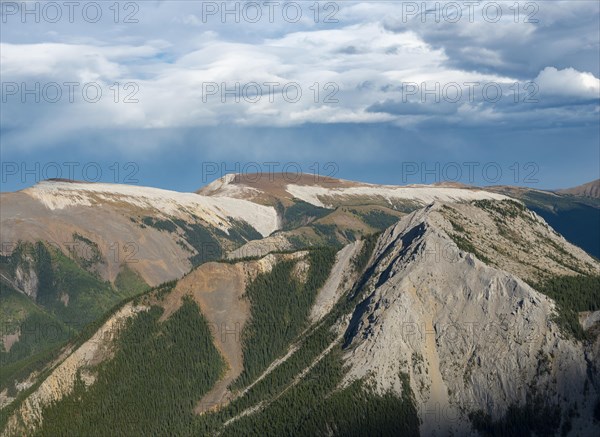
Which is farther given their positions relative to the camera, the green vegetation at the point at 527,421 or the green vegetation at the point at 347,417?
the green vegetation at the point at 347,417

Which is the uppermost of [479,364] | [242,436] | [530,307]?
[530,307]

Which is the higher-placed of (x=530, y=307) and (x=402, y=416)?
(x=530, y=307)

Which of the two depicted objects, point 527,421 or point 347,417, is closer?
point 527,421

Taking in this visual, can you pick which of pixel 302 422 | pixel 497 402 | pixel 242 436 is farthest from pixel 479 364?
pixel 242 436

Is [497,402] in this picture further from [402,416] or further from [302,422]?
[302,422]

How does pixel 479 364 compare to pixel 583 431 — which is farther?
pixel 479 364

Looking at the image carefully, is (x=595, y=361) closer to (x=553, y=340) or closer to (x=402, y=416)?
(x=553, y=340)

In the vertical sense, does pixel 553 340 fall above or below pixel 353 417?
above

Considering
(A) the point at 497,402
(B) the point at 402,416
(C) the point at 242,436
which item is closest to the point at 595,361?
(A) the point at 497,402

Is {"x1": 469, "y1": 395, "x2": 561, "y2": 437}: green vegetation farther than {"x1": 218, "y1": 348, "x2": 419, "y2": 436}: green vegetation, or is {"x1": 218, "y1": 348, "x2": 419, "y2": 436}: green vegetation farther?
{"x1": 218, "y1": 348, "x2": 419, "y2": 436}: green vegetation
